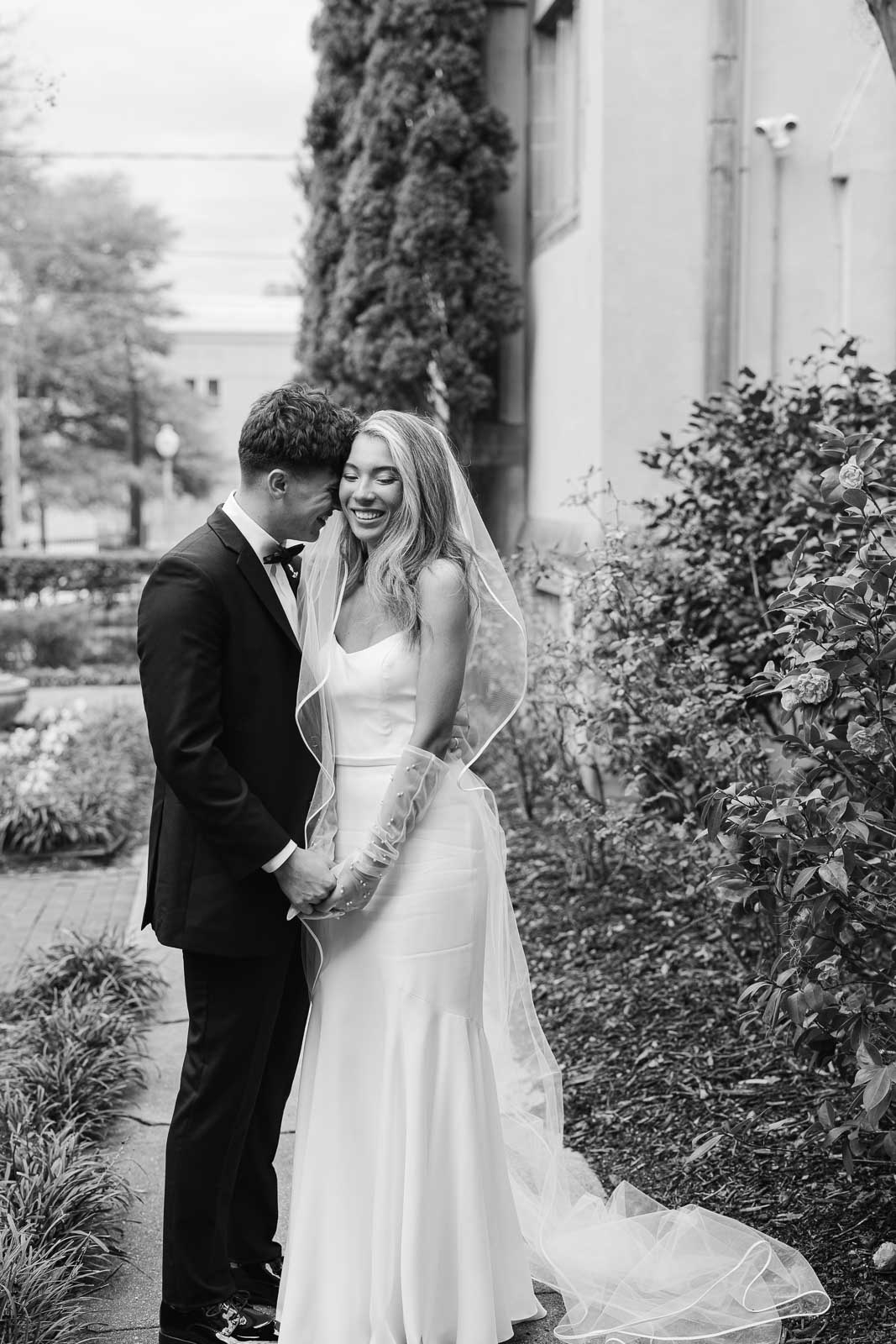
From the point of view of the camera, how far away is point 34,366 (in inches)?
1414

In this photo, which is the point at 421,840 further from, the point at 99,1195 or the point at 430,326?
the point at 430,326

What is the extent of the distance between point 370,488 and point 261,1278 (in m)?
1.94

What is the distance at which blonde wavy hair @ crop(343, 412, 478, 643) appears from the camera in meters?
3.03

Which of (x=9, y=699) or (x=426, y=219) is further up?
(x=426, y=219)

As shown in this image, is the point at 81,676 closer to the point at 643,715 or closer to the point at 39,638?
the point at 39,638

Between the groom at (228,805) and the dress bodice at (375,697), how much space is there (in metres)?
0.13

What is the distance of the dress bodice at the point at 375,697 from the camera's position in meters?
3.04

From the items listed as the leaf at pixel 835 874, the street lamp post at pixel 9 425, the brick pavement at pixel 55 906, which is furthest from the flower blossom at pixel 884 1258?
the street lamp post at pixel 9 425

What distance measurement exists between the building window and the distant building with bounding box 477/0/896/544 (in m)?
1.16

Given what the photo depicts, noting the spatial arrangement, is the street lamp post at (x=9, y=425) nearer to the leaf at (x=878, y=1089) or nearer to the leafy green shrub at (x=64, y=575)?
the leafy green shrub at (x=64, y=575)

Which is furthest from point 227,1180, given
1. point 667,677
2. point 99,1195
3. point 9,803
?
point 9,803

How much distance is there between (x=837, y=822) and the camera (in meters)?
2.75

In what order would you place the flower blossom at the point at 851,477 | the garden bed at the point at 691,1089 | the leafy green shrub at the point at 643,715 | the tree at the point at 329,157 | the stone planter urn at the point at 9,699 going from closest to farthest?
1. the flower blossom at the point at 851,477
2. the garden bed at the point at 691,1089
3. the leafy green shrub at the point at 643,715
4. the stone planter urn at the point at 9,699
5. the tree at the point at 329,157

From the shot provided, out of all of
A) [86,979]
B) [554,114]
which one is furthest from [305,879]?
[554,114]
